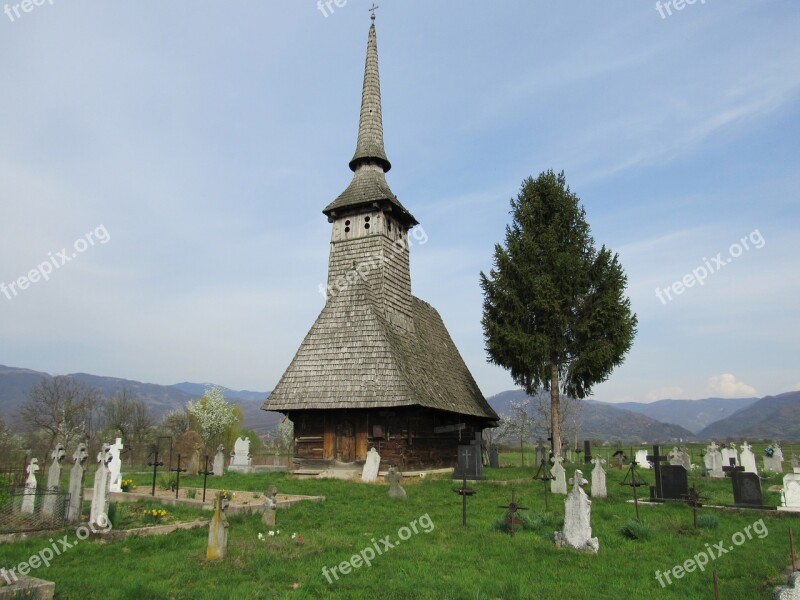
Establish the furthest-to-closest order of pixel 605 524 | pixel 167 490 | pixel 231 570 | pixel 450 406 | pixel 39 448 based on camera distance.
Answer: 1. pixel 39 448
2. pixel 450 406
3. pixel 167 490
4. pixel 605 524
5. pixel 231 570

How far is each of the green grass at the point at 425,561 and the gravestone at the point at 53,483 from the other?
4.39ft

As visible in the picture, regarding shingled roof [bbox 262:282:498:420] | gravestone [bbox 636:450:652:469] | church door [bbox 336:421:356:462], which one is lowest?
gravestone [bbox 636:450:652:469]

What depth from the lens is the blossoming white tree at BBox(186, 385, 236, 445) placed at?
162 ft

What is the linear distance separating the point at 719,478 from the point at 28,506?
2232 centimetres

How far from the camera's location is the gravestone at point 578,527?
8648 millimetres

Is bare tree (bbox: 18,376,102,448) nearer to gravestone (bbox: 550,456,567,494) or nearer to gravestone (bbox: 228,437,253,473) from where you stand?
gravestone (bbox: 228,437,253,473)

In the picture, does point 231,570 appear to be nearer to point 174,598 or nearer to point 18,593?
point 174,598

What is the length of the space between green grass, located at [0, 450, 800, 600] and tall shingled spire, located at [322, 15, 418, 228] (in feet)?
50.6

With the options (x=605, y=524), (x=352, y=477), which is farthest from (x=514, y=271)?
(x=605, y=524)

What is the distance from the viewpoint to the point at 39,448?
3822cm

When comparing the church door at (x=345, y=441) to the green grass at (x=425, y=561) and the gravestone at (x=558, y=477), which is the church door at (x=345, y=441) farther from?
the green grass at (x=425, y=561)

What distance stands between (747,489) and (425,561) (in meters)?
9.15

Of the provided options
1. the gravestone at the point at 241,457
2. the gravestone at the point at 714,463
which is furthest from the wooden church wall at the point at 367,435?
the gravestone at the point at 714,463

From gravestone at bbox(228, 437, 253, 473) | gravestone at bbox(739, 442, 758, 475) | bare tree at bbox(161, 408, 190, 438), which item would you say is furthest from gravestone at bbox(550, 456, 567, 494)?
bare tree at bbox(161, 408, 190, 438)
